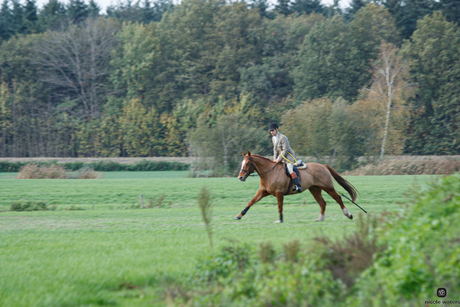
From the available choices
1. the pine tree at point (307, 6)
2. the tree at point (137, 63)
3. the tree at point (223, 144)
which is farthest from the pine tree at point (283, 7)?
the tree at point (223, 144)

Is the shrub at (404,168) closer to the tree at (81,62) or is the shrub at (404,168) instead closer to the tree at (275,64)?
the tree at (275,64)

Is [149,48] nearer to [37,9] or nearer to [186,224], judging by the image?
[37,9]

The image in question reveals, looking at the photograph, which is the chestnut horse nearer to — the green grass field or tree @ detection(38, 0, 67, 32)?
the green grass field

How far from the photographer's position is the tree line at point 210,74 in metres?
54.6

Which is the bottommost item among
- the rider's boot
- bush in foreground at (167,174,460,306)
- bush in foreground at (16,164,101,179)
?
bush in foreground at (16,164,101,179)

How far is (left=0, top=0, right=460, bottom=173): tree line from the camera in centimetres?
5456

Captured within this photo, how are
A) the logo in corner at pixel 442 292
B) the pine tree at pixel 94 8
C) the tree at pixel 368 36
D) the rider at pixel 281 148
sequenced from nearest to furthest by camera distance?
the logo in corner at pixel 442 292 → the rider at pixel 281 148 → the tree at pixel 368 36 → the pine tree at pixel 94 8

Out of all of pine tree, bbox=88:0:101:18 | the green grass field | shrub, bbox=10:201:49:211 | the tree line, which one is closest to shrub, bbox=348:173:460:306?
the green grass field

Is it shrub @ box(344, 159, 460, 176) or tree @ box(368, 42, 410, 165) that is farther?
tree @ box(368, 42, 410, 165)

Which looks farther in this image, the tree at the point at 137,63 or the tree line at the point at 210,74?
the tree at the point at 137,63

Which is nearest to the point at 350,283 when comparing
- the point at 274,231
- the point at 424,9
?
the point at 274,231

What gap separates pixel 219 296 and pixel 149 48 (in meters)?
60.5

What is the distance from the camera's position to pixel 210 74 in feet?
210

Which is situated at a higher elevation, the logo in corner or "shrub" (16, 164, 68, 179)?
the logo in corner
